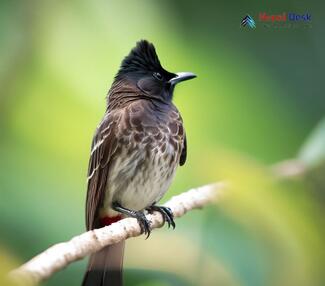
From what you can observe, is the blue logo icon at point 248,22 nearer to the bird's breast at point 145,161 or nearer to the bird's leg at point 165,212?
the bird's breast at point 145,161

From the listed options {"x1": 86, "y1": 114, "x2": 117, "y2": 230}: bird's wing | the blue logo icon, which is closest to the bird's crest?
{"x1": 86, "y1": 114, "x2": 117, "y2": 230}: bird's wing

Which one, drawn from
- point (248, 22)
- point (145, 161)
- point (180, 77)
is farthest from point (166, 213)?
point (248, 22)

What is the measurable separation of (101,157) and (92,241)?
401mm

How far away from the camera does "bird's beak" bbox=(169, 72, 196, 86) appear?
4.82 ft

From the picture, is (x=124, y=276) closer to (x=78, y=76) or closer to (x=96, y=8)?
(x=78, y=76)

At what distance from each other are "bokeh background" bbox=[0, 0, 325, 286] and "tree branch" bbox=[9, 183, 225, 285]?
48mm

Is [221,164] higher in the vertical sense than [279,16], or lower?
lower

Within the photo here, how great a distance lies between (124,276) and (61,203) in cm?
23

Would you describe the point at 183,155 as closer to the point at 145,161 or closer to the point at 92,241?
the point at 145,161

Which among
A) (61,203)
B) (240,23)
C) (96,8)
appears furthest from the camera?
(240,23)

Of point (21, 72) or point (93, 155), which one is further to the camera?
point (93, 155)

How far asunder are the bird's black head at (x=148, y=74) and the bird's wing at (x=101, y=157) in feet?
0.37

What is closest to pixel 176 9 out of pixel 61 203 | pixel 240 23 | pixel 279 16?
pixel 240 23

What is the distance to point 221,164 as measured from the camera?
1.51m
